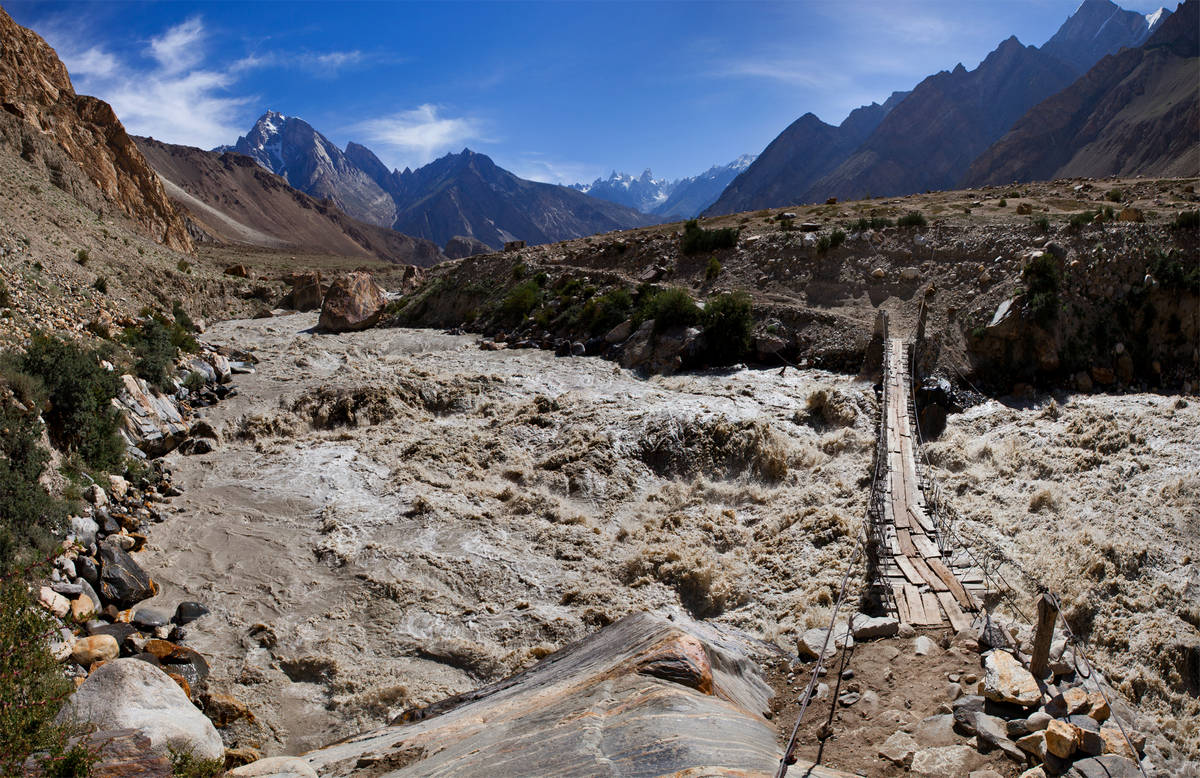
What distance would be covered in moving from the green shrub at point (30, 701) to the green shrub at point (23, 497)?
2.37 m

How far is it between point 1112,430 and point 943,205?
18331 mm

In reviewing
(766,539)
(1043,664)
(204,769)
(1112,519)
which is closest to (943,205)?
(1112,519)

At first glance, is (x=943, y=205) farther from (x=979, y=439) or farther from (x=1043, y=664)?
(x=1043, y=664)

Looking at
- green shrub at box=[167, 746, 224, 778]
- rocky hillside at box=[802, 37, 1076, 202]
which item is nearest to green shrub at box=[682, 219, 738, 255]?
green shrub at box=[167, 746, 224, 778]

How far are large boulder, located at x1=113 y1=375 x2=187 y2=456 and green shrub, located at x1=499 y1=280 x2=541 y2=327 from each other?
14416 mm

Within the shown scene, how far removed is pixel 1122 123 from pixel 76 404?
12723 centimetres

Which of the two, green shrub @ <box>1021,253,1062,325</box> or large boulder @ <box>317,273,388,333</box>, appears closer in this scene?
green shrub @ <box>1021,253,1062,325</box>

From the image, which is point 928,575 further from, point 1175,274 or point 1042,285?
point 1175,274

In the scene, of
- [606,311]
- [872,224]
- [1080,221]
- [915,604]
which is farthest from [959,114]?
[915,604]

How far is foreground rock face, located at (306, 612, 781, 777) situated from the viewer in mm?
4051

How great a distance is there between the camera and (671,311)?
22.7 metres

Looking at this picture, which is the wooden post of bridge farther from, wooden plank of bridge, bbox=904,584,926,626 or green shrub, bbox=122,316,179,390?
green shrub, bbox=122,316,179,390

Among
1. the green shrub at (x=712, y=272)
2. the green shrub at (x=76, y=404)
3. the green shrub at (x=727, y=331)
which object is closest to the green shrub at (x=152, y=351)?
the green shrub at (x=76, y=404)

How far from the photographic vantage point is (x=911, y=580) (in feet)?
26.5
